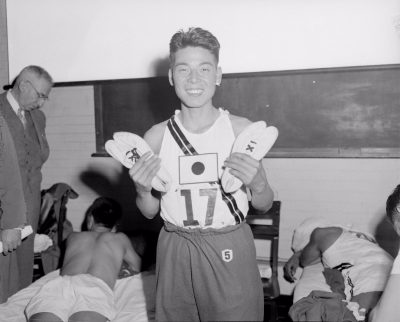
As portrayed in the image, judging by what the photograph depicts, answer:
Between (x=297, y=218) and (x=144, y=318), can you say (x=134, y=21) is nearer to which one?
(x=144, y=318)

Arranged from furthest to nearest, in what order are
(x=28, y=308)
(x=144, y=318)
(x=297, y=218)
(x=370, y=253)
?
(x=297, y=218) → (x=370, y=253) → (x=144, y=318) → (x=28, y=308)

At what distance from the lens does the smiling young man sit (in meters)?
1.47

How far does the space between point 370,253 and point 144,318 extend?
1526mm

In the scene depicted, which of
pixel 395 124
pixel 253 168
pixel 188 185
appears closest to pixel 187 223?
pixel 188 185

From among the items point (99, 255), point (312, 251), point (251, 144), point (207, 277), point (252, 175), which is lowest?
point (312, 251)

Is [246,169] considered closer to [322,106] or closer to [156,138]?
[156,138]

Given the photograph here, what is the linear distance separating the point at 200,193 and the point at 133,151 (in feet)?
0.99

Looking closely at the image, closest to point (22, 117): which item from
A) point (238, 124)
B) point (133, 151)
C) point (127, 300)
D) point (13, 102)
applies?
point (13, 102)

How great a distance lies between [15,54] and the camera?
2.47 m

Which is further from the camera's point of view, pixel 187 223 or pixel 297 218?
pixel 297 218

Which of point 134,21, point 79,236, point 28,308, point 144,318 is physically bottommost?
point 144,318

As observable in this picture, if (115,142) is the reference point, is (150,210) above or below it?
below

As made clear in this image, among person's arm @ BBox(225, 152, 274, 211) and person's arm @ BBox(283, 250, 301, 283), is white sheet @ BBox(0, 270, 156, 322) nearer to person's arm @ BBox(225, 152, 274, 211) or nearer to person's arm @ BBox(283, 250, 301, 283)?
person's arm @ BBox(283, 250, 301, 283)

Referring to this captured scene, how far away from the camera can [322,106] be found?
10.7ft
